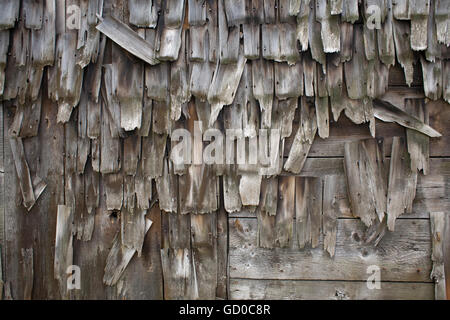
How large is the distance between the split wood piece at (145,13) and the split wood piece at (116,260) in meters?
1.27

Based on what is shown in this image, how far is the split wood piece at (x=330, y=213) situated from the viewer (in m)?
2.50

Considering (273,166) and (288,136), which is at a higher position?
(288,136)

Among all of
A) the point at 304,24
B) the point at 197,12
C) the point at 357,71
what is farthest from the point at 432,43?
the point at 197,12

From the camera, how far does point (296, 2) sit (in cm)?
239

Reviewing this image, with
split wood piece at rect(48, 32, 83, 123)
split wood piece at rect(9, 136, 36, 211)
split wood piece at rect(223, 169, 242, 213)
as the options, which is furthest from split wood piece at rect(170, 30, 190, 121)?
split wood piece at rect(9, 136, 36, 211)

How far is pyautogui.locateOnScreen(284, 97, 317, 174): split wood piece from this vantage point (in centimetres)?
248

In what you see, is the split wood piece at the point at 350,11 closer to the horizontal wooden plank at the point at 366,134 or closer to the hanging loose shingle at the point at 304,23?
the hanging loose shingle at the point at 304,23

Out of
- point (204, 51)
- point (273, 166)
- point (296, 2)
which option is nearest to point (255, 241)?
point (273, 166)

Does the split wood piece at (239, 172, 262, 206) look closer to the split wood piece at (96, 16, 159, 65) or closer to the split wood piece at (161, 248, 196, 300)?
the split wood piece at (161, 248, 196, 300)

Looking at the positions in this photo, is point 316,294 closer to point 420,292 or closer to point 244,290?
point 244,290

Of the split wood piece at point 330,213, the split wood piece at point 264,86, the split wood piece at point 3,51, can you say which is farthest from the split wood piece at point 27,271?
the split wood piece at point 330,213

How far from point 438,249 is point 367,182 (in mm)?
549

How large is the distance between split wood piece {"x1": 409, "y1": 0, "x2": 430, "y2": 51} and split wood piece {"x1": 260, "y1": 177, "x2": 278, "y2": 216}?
1.08 metres

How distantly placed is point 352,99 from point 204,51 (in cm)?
90
